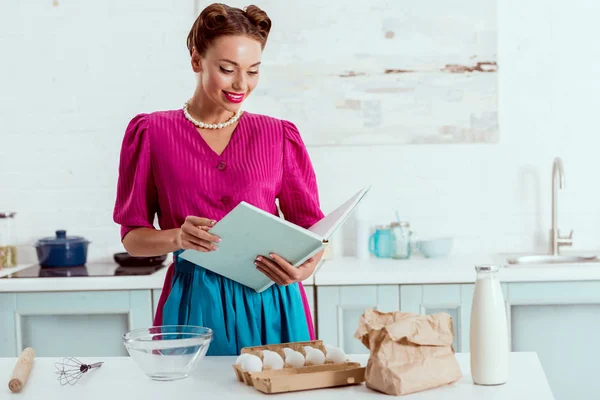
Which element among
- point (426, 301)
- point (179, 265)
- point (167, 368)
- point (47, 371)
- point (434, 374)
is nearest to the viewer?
point (434, 374)

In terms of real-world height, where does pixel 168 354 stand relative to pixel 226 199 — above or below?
below

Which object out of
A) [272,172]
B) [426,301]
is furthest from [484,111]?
[272,172]

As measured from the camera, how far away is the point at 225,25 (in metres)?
1.86

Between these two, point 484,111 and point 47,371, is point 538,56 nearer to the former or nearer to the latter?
point 484,111

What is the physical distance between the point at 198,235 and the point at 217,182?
0.26 meters

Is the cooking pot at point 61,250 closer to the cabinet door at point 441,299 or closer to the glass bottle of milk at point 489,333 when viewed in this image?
the cabinet door at point 441,299

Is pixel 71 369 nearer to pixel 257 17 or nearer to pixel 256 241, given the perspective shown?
pixel 256 241

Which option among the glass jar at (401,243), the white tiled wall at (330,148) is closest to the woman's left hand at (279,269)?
the glass jar at (401,243)

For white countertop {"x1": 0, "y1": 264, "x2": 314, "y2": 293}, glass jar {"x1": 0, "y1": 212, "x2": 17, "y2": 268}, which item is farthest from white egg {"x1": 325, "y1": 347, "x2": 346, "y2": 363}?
glass jar {"x1": 0, "y1": 212, "x2": 17, "y2": 268}

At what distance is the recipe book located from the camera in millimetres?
1609

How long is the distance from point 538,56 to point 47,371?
2.62 metres

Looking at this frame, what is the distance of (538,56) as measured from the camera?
137 inches

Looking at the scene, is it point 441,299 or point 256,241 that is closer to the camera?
point 256,241

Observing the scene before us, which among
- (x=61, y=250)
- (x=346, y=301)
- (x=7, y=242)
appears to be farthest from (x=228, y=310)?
(x=7, y=242)
